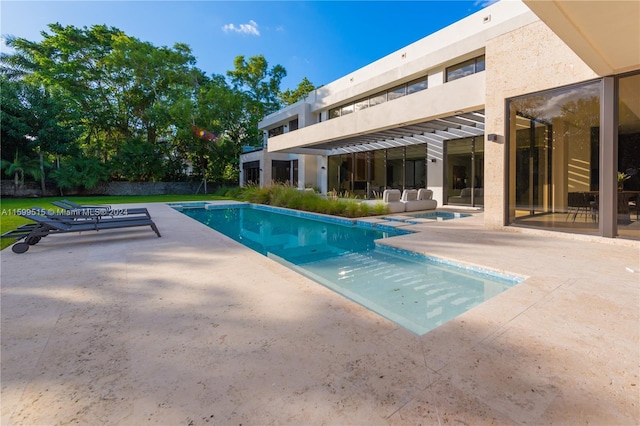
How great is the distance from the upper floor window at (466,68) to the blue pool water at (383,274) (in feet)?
27.5

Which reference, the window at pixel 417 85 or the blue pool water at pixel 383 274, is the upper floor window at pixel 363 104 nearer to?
the window at pixel 417 85

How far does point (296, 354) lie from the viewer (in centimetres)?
202

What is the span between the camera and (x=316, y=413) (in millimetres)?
1496

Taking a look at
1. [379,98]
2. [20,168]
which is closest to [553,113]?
[379,98]

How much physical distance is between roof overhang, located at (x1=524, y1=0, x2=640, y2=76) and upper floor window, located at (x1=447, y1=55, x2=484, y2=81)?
7.88m

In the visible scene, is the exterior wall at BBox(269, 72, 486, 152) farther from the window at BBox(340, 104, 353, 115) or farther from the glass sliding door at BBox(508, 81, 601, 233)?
the window at BBox(340, 104, 353, 115)

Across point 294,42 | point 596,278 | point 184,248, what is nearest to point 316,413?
point 596,278

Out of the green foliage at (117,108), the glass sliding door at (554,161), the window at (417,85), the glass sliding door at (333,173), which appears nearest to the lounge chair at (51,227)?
the glass sliding door at (554,161)

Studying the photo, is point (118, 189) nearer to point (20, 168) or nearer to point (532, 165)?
point (20, 168)

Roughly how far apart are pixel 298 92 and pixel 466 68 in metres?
25.1

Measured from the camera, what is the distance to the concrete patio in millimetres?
1524

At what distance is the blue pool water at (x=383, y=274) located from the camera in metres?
3.23

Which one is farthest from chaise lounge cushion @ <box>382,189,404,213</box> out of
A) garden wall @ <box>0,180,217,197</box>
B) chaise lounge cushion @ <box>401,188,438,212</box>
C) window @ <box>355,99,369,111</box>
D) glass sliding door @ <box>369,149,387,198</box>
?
garden wall @ <box>0,180,217,197</box>

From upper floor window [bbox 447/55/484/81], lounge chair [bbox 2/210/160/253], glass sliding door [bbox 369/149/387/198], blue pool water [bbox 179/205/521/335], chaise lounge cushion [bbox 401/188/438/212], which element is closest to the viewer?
blue pool water [bbox 179/205/521/335]
